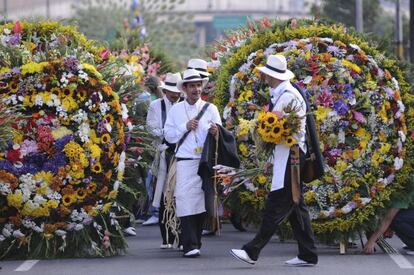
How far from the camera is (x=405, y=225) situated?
13781 millimetres

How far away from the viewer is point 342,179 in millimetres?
14164

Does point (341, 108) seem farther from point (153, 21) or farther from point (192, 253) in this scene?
point (153, 21)

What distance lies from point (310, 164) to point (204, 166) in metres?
1.44

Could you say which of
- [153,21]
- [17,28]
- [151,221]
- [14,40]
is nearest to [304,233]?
[14,40]

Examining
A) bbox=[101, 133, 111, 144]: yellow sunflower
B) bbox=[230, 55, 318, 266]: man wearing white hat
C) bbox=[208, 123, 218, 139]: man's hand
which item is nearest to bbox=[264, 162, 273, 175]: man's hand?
bbox=[208, 123, 218, 139]: man's hand

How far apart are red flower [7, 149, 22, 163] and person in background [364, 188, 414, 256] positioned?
144 inches

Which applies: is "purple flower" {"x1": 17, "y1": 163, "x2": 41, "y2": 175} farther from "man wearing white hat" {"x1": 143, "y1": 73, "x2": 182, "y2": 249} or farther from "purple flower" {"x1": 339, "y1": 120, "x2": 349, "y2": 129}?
"purple flower" {"x1": 339, "y1": 120, "x2": 349, "y2": 129}

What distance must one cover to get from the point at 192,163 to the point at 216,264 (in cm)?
121

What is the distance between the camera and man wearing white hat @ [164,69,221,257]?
541 inches

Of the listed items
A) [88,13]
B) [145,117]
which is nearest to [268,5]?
[88,13]

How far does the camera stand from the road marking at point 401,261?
1286cm

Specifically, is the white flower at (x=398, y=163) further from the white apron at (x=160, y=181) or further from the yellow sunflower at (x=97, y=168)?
the yellow sunflower at (x=97, y=168)

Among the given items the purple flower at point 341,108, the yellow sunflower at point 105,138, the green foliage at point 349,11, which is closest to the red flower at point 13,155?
the yellow sunflower at point 105,138

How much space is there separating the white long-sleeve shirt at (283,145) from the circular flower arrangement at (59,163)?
188 centimetres
